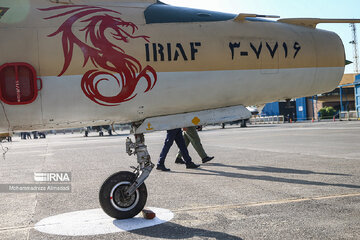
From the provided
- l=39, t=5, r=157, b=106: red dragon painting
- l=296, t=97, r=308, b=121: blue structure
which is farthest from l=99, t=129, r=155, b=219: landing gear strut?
l=296, t=97, r=308, b=121: blue structure

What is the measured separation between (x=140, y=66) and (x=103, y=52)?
1.47 feet

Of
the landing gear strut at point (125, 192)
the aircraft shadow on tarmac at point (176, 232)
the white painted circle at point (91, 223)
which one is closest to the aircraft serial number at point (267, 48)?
the landing gear strut at point (125, 192)

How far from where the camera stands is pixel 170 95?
172 inches

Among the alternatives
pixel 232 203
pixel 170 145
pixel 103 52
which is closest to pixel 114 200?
pixel 232 203

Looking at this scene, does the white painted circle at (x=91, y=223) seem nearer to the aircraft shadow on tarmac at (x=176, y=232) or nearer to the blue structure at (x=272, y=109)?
the aircraft shadow on tarmac at (x=176, y=232)

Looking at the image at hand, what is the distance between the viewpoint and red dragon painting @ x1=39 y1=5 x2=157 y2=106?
4.04 meters

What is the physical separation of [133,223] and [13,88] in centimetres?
209

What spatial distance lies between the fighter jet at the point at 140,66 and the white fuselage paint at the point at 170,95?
0.01 metres

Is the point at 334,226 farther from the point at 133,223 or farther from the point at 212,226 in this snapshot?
the point at 133,223

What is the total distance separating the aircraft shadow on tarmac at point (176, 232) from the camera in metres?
3.73

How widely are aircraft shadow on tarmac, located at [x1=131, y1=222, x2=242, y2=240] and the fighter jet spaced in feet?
1.85

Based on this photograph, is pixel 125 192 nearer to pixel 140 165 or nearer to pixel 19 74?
pixel 140 165

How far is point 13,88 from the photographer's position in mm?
3867

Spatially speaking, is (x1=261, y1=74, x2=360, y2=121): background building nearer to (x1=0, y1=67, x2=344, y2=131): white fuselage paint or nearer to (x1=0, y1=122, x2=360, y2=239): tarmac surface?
(x1=0, y1=122, x2=360, y2=239): tarmac surface
